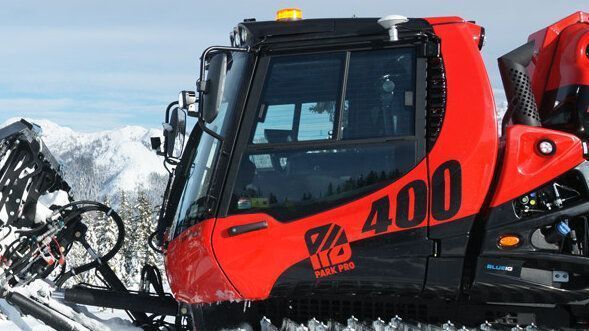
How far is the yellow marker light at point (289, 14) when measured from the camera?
4957 mm

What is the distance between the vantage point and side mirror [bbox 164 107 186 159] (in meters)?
5.68

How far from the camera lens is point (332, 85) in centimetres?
472

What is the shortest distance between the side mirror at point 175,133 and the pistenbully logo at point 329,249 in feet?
5.30

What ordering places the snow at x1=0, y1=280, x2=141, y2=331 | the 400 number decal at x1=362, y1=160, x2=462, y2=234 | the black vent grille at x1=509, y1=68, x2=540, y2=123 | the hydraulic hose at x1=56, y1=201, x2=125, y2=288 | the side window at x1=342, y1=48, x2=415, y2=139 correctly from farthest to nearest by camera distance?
the hydraulic hose at x1=56, y1=201, x2=125, y2=288 → the snow at x1=0, y1=280, x2=141, y2=331 → the black vent grille at x1=509, y1=68, x2=540, y2=123 → the side window at x1=342, y1=48, x2=415, y2=139 → the 400 number decal at x1=362, y1=160, x2=462, y2=234

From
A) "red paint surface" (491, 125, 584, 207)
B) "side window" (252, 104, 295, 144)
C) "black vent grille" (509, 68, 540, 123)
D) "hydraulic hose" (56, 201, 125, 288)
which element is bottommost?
"hydraulic hose" (56, 201, 125, 288)

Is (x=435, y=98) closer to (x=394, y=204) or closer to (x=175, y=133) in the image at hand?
(x=394, y=204)

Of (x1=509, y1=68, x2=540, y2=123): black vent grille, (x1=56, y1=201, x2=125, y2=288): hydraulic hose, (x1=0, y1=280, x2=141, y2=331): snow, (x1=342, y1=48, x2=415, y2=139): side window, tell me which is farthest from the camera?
(x1=56, y1=201, x2=125, y2=288): hydraulic hose

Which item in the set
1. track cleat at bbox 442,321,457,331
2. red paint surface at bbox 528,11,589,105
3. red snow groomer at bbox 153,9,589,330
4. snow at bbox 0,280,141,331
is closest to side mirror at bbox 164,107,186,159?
red snow groomer at bbox 153,9,589,330

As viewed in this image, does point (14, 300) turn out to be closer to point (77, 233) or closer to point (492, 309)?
point (77, 233)

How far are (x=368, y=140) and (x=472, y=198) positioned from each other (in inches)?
29.9

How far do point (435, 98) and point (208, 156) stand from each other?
1632 mm

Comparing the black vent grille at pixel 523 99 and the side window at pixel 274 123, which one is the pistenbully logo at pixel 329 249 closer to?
the side window at pixel 274 123

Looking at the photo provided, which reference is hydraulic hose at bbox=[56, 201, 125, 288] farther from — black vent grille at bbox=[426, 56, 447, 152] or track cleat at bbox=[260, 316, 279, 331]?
black vent grille at bbox=[426, 56, 447, 152]

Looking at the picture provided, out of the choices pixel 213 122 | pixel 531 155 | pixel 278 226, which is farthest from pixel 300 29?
pixel 531 155
